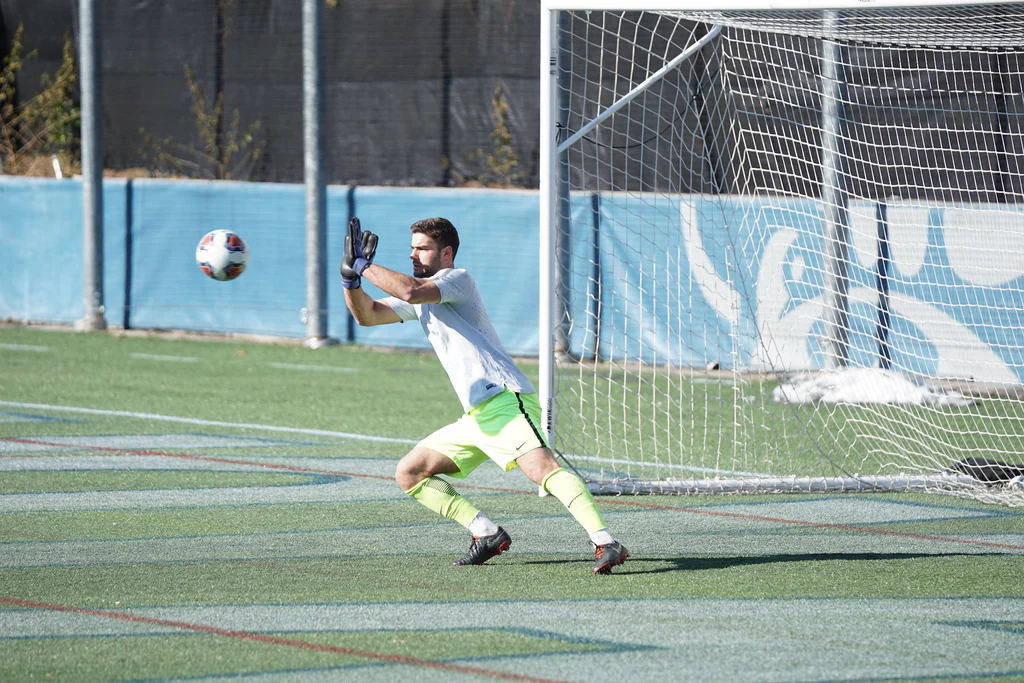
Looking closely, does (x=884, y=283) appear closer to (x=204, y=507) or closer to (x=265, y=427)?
(x=265, y=427)

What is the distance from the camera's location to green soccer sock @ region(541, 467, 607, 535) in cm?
669

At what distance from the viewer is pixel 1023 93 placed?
11.5 metres

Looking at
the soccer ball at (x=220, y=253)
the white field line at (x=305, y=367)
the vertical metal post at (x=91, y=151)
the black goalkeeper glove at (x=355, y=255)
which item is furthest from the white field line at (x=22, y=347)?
the black goalkeeper glove at (x=355, y=255)

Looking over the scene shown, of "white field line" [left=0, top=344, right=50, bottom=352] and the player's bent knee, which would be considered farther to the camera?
"white field line" [left=0, top=344, right=50, bottom=352]

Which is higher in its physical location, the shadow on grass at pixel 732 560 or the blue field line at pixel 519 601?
the blue field line at pixel 519 601

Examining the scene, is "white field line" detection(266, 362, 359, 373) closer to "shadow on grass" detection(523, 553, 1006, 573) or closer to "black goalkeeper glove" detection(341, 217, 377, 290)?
"shadow on grass" detection(523, 553, 1006, 573)

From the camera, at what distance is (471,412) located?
6.88 meters

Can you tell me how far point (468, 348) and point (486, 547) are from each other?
94 cm

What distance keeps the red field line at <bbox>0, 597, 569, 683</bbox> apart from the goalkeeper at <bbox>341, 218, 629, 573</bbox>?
1.53m

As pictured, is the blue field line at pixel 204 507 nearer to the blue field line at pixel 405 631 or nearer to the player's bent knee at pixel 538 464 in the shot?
the player's bent knee at pixel 538 464

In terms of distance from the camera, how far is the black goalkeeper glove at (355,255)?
640cm

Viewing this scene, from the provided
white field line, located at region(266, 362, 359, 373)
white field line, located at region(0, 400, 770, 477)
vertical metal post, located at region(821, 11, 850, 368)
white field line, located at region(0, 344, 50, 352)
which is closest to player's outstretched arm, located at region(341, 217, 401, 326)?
white field line, located at region(0, 400, 770, 477)

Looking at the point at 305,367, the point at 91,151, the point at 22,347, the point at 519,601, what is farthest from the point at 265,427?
the point at 91,151

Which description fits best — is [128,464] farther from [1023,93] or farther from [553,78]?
[1023,93]
